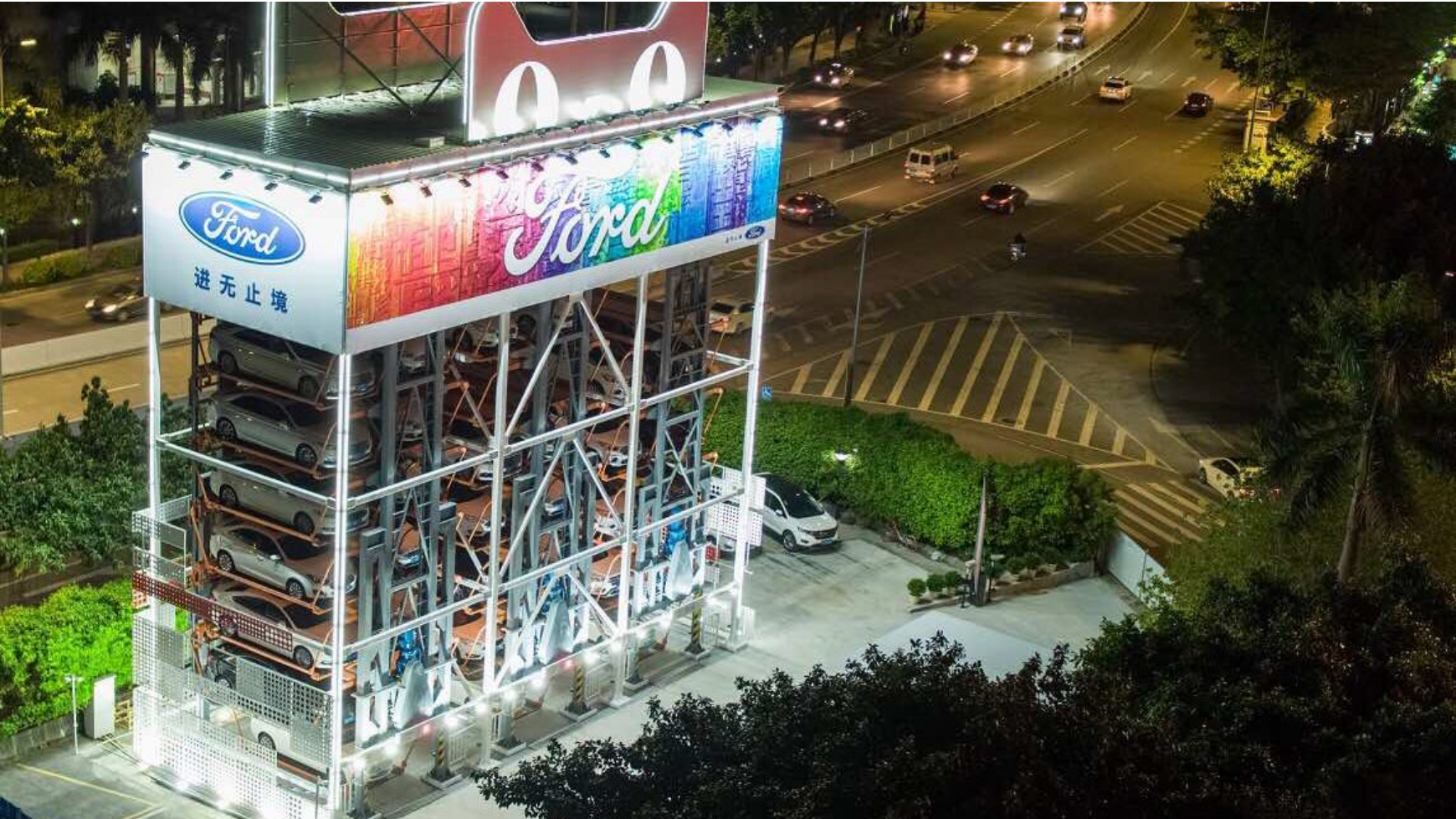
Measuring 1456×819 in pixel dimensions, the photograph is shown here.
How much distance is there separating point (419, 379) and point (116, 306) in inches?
1467

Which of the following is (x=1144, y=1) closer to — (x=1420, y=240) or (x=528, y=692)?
(x=1420, y=240)

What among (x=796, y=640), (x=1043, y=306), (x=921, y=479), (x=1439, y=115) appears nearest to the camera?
(x=796, y=640)

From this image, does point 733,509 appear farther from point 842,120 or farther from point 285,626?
point 842,120

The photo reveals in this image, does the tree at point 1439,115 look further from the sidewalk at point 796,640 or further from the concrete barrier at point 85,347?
the concrete barrier at point 85,347

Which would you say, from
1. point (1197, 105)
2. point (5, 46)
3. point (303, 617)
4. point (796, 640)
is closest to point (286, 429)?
point (303, 617)

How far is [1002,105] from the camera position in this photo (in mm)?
120188

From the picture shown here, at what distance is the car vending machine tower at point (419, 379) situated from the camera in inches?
1494

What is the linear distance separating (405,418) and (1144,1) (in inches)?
4816

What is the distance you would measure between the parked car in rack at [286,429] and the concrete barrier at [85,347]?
26245 millimetres

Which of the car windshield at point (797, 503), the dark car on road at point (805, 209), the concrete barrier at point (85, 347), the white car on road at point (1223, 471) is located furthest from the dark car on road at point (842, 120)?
the car windshield at point (797, 503)

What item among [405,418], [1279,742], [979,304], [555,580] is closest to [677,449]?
[555,580]

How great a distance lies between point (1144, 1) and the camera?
153 m

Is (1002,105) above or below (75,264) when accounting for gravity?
above

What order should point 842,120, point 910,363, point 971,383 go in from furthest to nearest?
point 842,120
point 910,363
point 971,383
